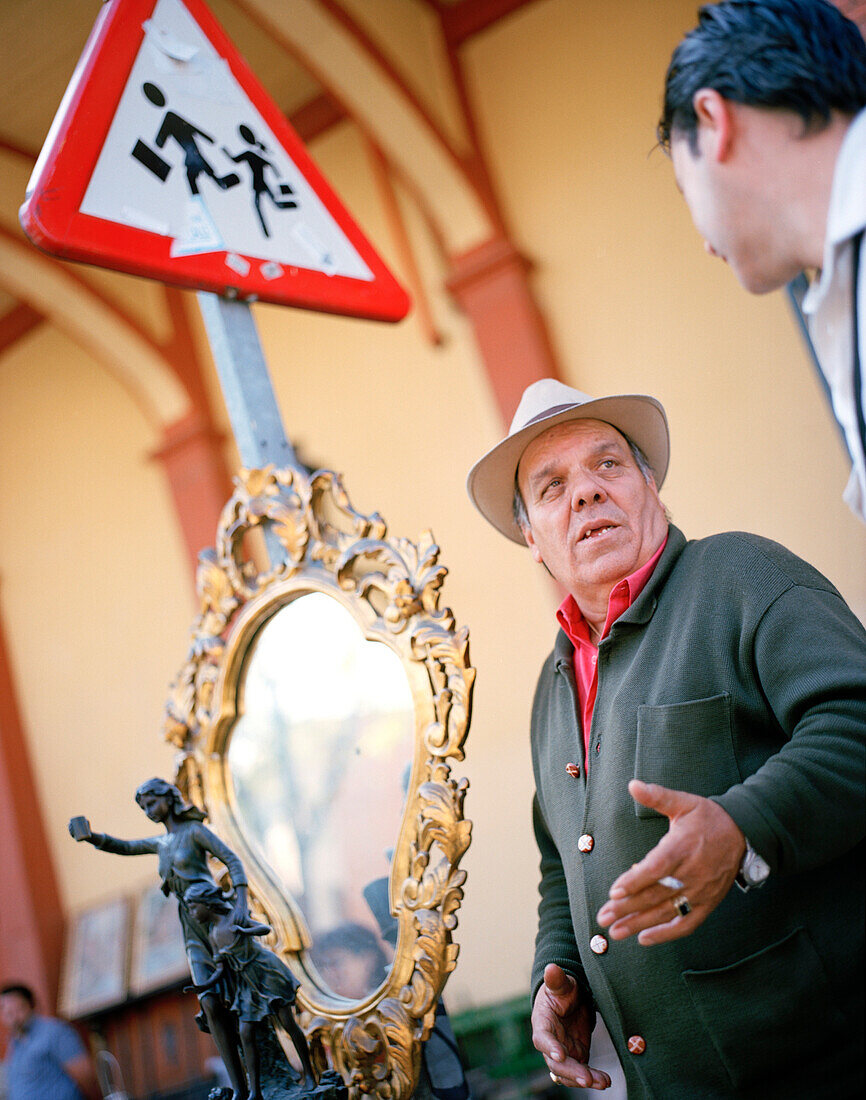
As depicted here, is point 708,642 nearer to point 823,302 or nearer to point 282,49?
point 823,302

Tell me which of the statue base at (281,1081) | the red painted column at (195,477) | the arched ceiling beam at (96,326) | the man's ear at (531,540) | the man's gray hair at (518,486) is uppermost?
the arched ceiling beam at (96,326)

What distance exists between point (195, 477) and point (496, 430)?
1910 mm

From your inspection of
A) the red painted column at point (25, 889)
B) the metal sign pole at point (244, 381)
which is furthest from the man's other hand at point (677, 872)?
the red painted column at point (25, 889)

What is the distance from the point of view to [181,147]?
6.72 feet

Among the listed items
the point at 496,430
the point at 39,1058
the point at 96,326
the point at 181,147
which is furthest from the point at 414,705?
the point at 96,326

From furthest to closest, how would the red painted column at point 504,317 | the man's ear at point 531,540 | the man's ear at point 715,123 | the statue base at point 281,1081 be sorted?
the red painted column at point 504,317 → the man's ear at point 531,540 → the statue base at point 281,1081 → the man's ear at point 715,123

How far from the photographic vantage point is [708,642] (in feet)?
4.73

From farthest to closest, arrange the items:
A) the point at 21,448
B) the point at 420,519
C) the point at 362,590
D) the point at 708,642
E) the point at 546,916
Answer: the point at 21,448
the point at 420,519
the point at 362,590
the point at 546,916
the point at 708,642

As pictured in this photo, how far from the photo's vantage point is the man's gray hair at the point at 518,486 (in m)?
1.85

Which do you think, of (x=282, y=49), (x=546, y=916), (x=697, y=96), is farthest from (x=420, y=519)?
(x=697, y=96)

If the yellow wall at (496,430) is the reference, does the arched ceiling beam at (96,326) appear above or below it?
above

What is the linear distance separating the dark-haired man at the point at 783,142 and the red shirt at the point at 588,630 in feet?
1.77

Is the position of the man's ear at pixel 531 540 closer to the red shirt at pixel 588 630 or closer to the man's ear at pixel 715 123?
the red shirt at pixel 588 630

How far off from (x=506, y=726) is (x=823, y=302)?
403cm
